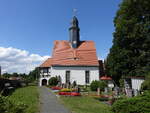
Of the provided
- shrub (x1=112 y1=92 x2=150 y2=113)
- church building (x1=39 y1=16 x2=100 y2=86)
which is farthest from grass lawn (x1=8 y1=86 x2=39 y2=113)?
church building (x1=39 y1=16 x2=100 y2=86)

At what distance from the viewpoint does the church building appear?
133ft

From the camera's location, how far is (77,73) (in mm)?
41031

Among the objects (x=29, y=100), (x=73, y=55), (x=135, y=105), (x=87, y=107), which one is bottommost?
(x=87, y=107)

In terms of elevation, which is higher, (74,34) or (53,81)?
(74,34)

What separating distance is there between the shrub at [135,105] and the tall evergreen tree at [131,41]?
15.1m

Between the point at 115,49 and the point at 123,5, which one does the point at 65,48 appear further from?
the point at 123,5

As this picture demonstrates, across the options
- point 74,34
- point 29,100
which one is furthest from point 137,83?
point 74,34

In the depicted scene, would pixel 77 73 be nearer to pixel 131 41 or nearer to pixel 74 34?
pixel 74 34

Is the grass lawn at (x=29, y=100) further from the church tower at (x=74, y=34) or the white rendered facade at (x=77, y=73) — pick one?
the church tower at (x=74, y=34)

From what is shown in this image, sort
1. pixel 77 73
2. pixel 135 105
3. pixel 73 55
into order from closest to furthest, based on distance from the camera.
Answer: pixel 135 105 < pixel 77 73 < pixel 73 55

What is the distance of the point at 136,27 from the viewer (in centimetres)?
2436

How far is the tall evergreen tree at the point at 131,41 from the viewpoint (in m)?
23.3

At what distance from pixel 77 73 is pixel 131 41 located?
56.6ft

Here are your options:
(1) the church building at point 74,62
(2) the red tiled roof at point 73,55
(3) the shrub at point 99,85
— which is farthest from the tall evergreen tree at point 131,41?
(2) the red tiled roof at point 73,55
